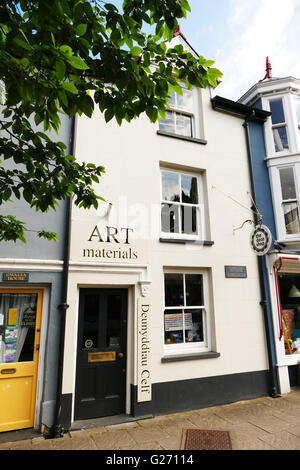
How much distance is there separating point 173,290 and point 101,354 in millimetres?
2111

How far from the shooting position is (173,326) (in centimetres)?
636

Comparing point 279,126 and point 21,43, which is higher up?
point 279,126

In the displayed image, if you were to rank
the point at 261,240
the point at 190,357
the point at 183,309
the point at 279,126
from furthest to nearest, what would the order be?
the point at 279,126 → the point at 261,240 → the point at 183,309 → the point at 190,357

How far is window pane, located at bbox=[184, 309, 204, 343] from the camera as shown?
21.3ft

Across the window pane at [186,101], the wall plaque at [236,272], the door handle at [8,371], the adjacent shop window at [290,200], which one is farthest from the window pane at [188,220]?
the door handle at [8,371]

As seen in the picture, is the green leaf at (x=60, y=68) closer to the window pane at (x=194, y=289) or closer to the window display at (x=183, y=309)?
the window display at (x=183, y=309)

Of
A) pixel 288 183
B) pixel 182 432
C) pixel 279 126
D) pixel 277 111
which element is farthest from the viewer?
pixel 277 111

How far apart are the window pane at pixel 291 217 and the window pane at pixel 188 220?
2.79 m

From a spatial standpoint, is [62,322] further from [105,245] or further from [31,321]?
[105,245]

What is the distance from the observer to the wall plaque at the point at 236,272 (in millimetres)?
6883

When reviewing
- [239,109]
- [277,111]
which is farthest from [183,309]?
[277,111]

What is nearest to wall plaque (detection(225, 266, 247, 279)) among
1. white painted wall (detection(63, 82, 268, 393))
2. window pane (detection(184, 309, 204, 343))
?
white painted wall (detection(63, 82, 268, 393))

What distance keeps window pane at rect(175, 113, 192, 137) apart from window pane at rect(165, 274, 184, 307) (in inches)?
157

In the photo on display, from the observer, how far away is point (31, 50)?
1.92 m
